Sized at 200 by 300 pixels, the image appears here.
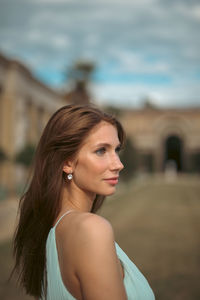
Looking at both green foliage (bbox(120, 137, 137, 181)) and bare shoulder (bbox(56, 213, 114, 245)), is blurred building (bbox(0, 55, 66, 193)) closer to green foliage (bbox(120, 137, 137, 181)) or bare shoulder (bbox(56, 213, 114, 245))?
green foliage (bbox(120, 137, 137, 181))

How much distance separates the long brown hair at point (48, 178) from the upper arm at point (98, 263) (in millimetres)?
377

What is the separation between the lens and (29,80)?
778 inches

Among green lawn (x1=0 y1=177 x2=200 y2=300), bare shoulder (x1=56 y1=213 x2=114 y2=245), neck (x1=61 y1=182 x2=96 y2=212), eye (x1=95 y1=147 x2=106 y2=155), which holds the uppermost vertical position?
eye (x1=95 y1=147 x2=106 y2=155)

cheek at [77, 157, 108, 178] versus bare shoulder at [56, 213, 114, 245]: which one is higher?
cheek at [77, 157, 108, 178]

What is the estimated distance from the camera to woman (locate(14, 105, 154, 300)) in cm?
111

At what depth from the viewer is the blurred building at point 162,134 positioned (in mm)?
45594

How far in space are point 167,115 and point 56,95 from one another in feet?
81.6

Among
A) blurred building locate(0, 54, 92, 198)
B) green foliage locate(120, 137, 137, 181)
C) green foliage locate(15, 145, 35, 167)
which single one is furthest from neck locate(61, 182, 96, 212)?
green foliage locate(120, 137, 137, 181)

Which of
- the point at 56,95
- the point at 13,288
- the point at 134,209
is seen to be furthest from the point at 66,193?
the point at 56,95

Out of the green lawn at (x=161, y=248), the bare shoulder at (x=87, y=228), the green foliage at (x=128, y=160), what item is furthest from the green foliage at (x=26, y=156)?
the bare shoulder at (x=87, y=228)

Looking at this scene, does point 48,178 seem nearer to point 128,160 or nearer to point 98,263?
point 98,263

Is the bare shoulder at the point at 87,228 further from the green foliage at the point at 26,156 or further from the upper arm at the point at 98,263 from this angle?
the green foliage at the point at 26,156

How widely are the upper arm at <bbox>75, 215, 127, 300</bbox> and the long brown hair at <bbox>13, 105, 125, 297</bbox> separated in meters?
0.38

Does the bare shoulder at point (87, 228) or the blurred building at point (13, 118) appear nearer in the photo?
the bare shoulder at point (87, 228)
